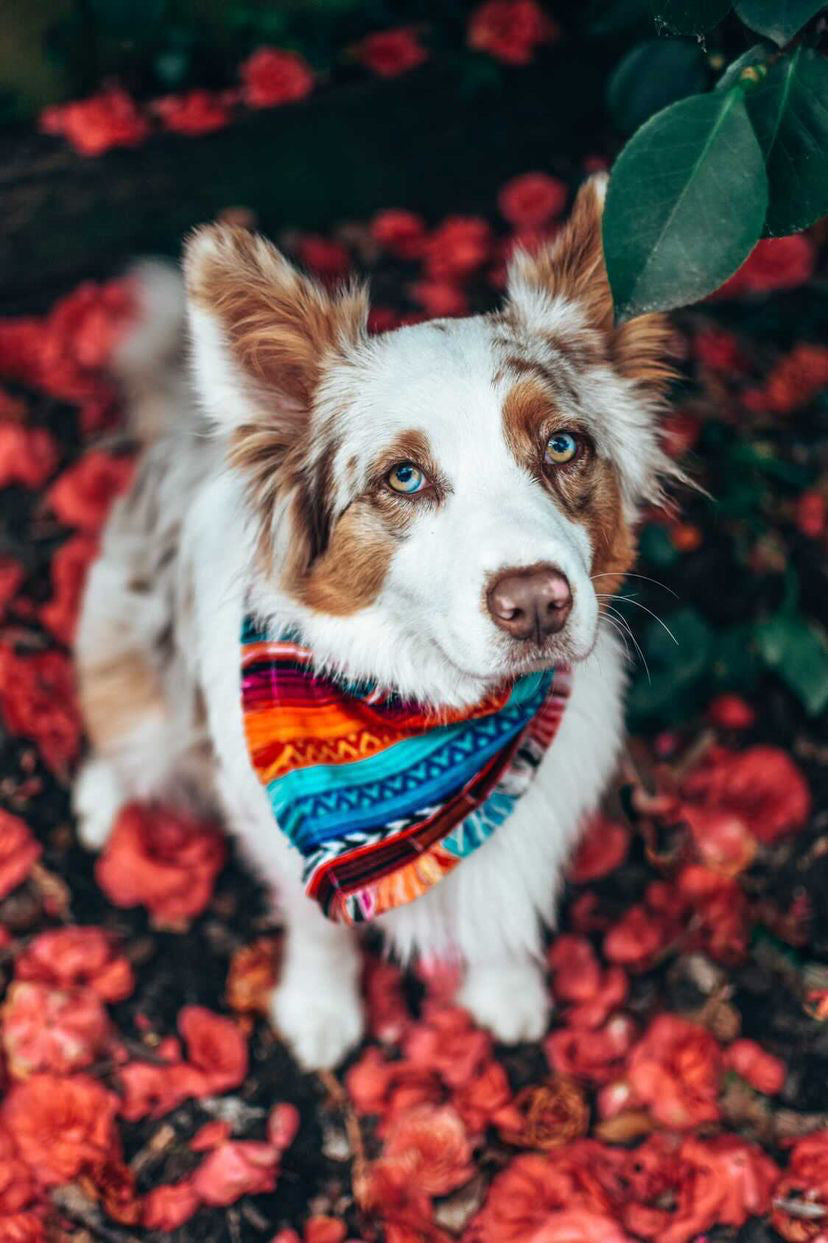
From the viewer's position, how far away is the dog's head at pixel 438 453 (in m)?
1.82

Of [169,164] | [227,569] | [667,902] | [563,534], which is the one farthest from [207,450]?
[169,164]

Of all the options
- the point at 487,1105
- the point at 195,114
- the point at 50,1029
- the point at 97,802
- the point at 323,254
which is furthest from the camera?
the point at 323,254

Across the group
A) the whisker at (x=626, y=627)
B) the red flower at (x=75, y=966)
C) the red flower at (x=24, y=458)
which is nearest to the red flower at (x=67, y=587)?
the red flower at (x=24, y=458)

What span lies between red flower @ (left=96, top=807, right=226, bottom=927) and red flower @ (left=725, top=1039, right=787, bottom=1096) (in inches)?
54.6

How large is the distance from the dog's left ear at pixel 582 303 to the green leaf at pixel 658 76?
0.54 metres

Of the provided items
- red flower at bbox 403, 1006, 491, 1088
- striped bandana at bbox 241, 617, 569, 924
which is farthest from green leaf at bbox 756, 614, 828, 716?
red flower at bbox 403, 1006, 491, 1088

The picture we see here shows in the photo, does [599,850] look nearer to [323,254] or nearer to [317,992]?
[317,992]

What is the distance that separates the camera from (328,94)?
163 inches

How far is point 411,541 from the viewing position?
1.94 meters

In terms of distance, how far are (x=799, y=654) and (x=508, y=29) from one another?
9.34 feet

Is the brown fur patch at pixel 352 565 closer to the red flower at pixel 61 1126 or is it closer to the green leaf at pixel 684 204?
the green leaf at pixel 684 204

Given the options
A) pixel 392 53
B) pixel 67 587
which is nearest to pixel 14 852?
pixel 67 587

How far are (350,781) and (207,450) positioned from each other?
0.94 m

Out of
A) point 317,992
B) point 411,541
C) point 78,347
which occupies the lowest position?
point 317,992
